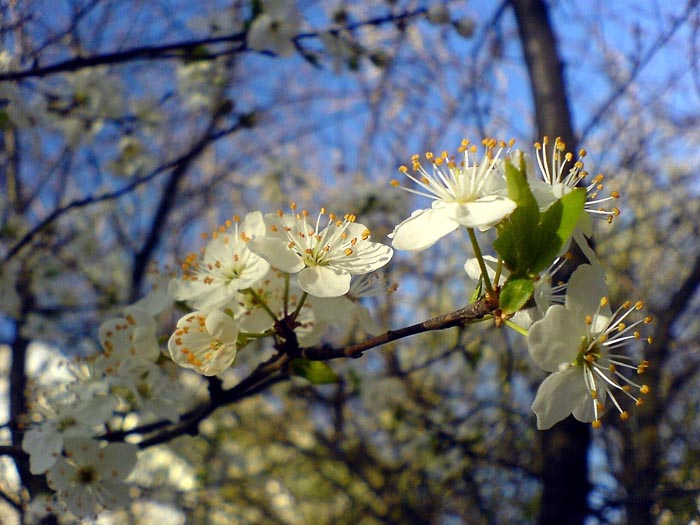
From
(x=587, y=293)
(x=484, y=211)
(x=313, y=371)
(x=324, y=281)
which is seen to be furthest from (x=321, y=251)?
(x=587, y=293)

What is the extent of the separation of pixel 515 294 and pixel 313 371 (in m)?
0.43

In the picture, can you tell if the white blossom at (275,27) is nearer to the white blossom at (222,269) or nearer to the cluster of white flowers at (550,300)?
the white blossom at (222,269)

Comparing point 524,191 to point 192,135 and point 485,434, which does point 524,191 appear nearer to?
point 485,434

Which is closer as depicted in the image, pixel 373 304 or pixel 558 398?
pixel 558 398

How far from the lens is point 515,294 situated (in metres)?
0.88

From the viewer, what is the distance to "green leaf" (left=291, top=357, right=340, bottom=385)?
112 cm

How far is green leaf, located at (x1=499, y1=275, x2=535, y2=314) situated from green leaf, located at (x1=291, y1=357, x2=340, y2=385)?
15.6 inches

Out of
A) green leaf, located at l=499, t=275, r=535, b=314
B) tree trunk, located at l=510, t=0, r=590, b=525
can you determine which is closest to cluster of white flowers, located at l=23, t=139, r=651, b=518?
green leaf, located at l=499, t=275, r=535, b=314

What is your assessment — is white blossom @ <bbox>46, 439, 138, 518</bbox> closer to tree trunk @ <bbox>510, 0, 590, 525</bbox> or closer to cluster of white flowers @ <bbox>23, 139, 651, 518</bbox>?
cluster of white flowers @ <bbox>23, 139, 651, 518</bbox>

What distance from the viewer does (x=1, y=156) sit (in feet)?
10.4

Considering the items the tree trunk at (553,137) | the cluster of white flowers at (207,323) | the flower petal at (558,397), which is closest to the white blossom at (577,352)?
the flower petal at (558,397)

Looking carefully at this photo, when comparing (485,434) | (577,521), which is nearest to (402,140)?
(485,434)

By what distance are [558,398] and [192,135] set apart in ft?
13.0

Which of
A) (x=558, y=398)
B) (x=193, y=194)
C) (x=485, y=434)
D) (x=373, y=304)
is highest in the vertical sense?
(x=193, y=194)
